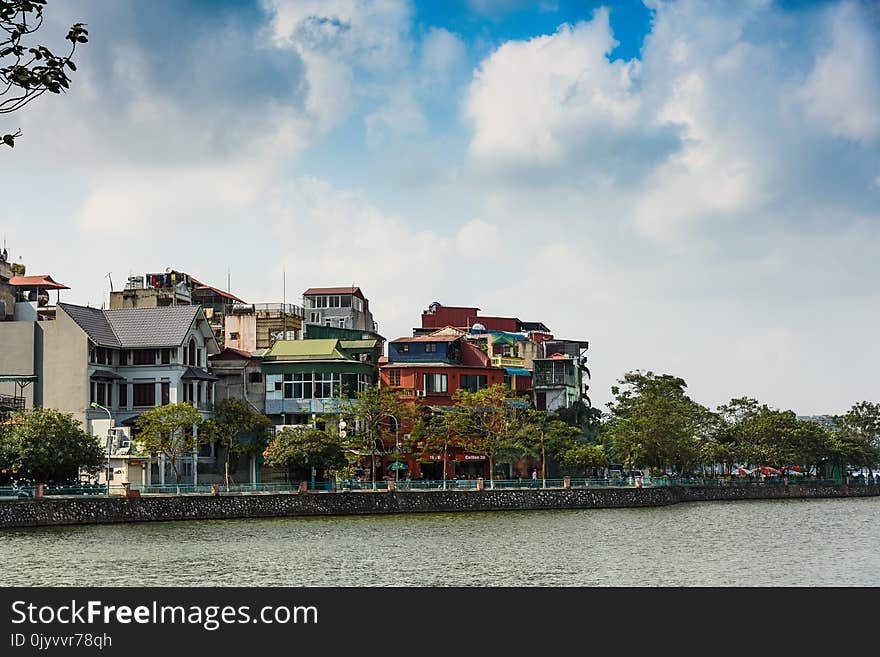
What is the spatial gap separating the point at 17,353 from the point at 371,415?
24.0 meters

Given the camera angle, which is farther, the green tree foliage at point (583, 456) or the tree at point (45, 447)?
the green tree foliage at point (583, 456)

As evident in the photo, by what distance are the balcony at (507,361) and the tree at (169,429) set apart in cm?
3134

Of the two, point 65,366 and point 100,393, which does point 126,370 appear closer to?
point 100,393

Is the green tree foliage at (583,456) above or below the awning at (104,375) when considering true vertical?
below

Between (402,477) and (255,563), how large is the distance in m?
45.6

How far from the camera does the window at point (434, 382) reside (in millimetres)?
97062

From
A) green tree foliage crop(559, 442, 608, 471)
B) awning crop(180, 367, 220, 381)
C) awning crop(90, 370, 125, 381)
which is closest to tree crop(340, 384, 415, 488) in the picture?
awning crop(180, 367, 220, 381)

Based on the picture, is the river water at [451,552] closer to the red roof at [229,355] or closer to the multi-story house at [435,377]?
the multi-story house at [435,377]

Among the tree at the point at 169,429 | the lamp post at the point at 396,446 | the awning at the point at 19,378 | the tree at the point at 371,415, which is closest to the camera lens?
the tree at the point at 169,429

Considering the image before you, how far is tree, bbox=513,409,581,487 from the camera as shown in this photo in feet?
296

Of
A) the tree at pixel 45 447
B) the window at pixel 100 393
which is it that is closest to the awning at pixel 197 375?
the window at pixel 100 393

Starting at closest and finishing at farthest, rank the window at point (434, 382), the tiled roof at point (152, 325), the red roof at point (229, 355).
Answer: the tiled roof at point (152, 325), the red roof at point (229, 355), the window at point (434, 382)
